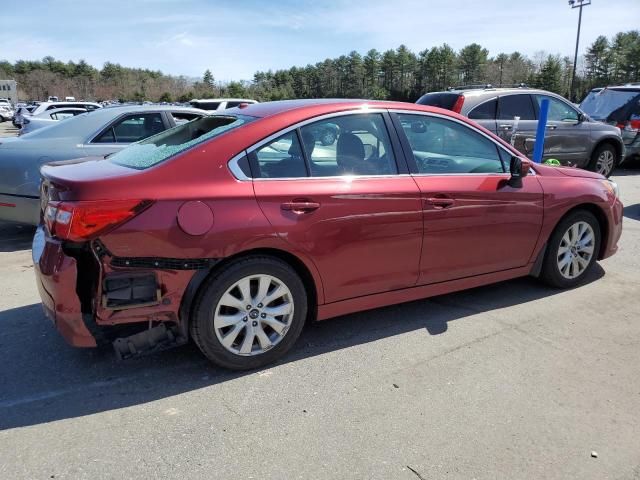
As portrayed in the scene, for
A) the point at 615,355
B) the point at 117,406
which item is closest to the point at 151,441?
the point at 117,406

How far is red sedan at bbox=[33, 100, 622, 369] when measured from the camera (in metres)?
2.92

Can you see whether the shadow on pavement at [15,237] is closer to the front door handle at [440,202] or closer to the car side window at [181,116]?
the car side window at [181,116]

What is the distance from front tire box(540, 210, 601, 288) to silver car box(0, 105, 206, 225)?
5.01m

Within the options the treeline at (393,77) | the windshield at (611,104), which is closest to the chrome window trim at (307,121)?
the windshield at (611,104)

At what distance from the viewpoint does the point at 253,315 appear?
321 centimetres

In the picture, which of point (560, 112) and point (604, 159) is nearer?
point (560, 112)

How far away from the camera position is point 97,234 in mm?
2824

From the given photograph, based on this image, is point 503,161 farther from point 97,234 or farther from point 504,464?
point 97,234

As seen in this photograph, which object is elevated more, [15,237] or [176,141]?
[176,141]

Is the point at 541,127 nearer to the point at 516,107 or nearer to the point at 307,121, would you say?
the point at 516,107

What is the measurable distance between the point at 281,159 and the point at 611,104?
12.3 metres

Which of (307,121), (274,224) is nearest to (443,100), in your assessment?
(307,121)

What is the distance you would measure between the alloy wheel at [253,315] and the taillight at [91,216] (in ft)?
2.37

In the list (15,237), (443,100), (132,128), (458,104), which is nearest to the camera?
(15,237)
